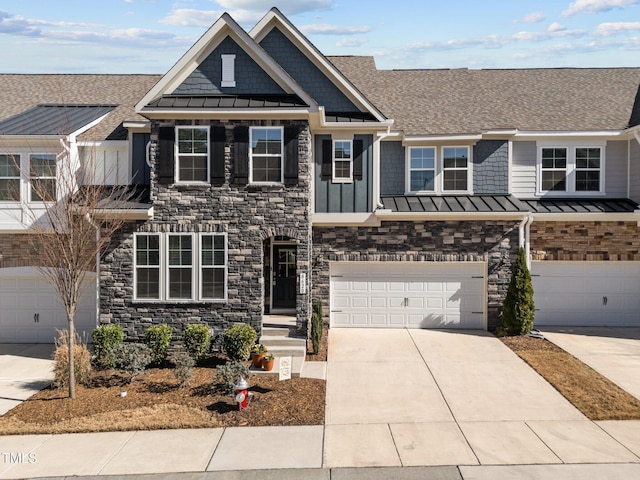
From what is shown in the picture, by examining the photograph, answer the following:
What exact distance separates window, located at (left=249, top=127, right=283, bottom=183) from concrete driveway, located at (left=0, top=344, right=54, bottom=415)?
690 cm

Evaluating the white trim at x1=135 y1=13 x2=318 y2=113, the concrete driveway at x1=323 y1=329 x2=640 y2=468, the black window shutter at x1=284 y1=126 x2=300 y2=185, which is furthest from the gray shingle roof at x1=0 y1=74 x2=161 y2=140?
the concrete driveway at x1=323 y1=329 x2=640 y2=468

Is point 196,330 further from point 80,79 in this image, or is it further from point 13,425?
point 80,79

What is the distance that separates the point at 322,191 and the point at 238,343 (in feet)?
18.1

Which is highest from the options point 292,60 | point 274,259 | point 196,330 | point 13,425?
point 292,60

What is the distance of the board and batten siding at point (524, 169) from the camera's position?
17.6 meters

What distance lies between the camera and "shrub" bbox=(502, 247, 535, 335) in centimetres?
1574

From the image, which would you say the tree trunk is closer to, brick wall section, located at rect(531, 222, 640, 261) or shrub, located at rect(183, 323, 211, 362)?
shrub, located at rect(183, 323, 211, 362)

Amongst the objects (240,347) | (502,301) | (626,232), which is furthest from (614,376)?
(240,347)

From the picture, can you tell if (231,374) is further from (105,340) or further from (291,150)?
(291,150)

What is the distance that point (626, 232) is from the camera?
1694 cm

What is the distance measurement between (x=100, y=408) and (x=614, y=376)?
11022 millimetres

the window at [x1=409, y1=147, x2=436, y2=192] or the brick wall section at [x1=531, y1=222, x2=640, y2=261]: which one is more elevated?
the window at [x1=409, y1=147, x2=436, y2=192]

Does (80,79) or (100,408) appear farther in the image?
(80,79)

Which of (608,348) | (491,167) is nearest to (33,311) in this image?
(491,167)
